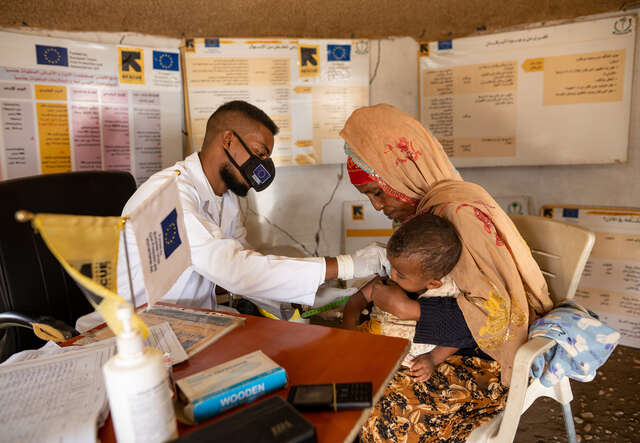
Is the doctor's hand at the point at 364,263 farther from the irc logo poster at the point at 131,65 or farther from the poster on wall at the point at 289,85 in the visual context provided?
the irc logo poster at the point at 131,65

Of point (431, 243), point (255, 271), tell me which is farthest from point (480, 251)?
point (255, 271)

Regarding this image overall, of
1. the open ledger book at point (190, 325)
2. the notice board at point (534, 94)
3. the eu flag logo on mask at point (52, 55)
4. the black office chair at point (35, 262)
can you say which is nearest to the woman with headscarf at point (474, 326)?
the open ledger book at point (190, 325)

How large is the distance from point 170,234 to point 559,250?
1.18 m

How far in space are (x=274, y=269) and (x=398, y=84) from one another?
1672 millimetres

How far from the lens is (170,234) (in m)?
0.76

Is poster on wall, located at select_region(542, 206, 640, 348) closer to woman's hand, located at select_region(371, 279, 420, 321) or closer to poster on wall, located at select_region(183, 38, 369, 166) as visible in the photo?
poster on wall, located at select_region(183, 38, 369, 166)

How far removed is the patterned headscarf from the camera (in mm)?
1110

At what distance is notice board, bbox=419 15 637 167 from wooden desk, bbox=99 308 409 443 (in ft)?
5.96

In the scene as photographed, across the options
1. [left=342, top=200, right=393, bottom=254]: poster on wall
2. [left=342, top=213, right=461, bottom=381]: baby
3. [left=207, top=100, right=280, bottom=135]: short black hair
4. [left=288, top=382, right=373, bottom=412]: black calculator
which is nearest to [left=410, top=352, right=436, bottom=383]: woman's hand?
[left=342, top=213, right=461, bottom=381]: baby

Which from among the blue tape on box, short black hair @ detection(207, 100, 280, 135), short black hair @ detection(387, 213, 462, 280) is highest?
short black hair @ detection(207, 100, 280, 135)

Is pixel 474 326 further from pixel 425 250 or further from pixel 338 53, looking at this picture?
pixel 338 53

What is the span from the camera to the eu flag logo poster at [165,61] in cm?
222

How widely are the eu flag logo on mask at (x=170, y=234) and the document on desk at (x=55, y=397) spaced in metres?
0.27

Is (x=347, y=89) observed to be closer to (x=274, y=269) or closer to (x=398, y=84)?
(x=398, y=84)
